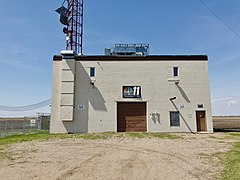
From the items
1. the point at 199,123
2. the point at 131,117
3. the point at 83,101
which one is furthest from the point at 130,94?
the point at 199,123

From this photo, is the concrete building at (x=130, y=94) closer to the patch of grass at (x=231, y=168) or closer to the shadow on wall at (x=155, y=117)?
the shadow on wall at (x=155, y=117)

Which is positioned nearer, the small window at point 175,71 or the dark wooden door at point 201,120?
the dark wooden door at point 201,120

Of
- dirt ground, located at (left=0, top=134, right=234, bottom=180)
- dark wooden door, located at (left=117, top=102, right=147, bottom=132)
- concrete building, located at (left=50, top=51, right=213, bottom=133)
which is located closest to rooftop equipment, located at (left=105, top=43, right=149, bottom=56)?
concrete building, located at (left=50, top=51, right=213, bottom=133)

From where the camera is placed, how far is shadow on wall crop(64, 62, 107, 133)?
19.0m

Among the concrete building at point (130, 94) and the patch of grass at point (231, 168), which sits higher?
the concrete building at point (130, 94)

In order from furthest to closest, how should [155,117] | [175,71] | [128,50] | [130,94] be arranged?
[128,50]
[175,71]
[130,94]
[155,117]

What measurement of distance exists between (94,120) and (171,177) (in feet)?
45.9

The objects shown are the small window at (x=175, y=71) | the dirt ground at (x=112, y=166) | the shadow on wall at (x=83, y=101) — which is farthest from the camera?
the small window at (x=175, y=71)

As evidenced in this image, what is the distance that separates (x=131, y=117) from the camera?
1967 cm

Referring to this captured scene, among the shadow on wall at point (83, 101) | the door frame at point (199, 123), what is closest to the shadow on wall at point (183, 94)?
the door frame at point (199, 123)

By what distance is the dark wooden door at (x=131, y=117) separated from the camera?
19.4 metres

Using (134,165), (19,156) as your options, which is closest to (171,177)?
(134,165)

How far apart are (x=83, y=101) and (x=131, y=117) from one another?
490 cm

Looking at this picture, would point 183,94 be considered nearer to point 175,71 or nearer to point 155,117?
point 175,71
